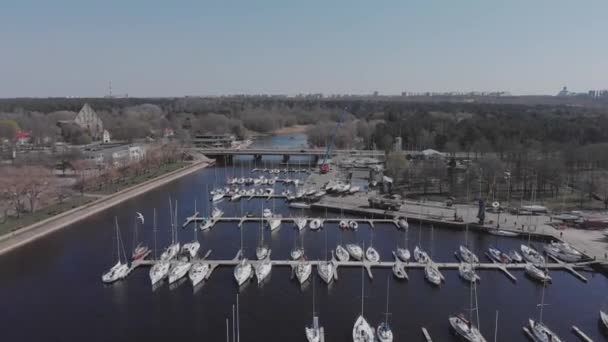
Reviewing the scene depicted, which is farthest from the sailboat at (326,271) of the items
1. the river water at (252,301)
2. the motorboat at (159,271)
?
the motorboat at (159,271)

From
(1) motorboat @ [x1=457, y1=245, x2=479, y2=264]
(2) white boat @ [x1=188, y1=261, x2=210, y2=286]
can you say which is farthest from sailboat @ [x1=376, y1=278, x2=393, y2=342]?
(2) white boat @ [x1=188, y1=261, x2=210, y2=286]

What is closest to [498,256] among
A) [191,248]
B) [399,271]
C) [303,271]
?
[399,271]

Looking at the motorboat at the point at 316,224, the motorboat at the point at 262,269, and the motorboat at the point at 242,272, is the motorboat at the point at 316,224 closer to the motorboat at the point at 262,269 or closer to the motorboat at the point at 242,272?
the motorboat at the point at 262,269

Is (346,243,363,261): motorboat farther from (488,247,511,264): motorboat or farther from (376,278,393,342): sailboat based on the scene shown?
(376,278,393,342): sailboat

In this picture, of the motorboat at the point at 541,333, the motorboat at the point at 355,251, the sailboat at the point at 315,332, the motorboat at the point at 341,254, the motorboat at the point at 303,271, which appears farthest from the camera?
the motorboat at the point at 355,251

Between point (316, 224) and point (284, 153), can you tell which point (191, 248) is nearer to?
point (316, 224)
